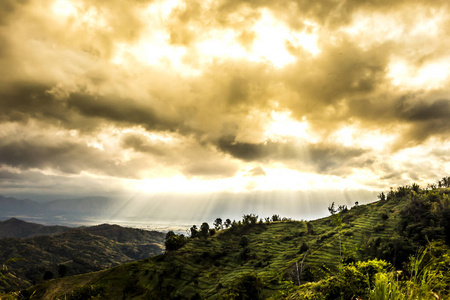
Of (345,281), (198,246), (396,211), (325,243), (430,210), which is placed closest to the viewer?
(345,281)

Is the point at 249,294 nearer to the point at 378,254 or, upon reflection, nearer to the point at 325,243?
the point at 378,254

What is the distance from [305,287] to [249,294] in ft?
126

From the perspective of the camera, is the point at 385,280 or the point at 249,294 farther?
the point at 249,294

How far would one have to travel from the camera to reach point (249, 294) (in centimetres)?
4531

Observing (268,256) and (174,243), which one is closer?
(268,256)

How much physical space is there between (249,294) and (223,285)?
218 ft

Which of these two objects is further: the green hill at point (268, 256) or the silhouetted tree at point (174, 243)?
the silhouetted tree at point (174, 243)

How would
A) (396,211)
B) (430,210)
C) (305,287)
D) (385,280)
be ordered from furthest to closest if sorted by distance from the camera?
(396,211) < (430,210) < (305,287) < (385,280)

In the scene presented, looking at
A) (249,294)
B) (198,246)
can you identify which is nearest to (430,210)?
(249,294)

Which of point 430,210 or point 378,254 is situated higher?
point 430,210

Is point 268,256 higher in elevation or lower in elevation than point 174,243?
lower

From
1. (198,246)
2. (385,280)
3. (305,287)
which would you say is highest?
(385,280)

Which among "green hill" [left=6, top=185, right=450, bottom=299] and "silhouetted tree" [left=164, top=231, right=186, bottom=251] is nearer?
"green hill" [left=6, top=185, right=450, bottom=299]

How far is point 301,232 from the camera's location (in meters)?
165
